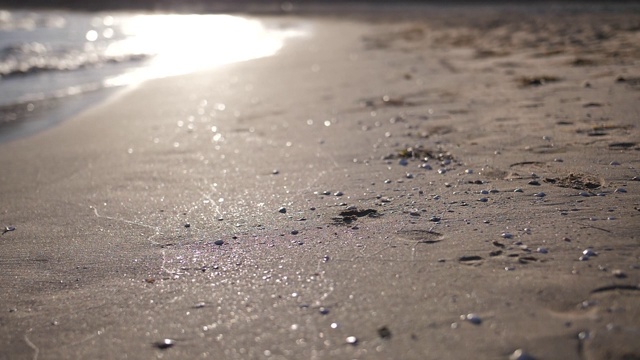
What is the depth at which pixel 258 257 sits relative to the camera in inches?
107

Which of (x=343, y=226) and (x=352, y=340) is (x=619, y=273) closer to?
(x=352, y=340)

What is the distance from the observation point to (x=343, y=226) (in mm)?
2979

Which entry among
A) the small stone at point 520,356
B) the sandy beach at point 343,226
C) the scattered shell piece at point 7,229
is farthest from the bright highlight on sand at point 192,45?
the small stone at point 520,356

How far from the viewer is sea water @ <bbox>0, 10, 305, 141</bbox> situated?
288 inches

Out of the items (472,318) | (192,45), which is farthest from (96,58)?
(472,318)

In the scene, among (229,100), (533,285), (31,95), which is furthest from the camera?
(31,95)

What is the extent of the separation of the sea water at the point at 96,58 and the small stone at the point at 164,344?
14.1 feet

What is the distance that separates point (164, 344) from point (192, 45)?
38.0 feet

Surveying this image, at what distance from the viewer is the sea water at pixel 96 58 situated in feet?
24.0

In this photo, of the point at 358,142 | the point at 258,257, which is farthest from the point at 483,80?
the point at 258,257

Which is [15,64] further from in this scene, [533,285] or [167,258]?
[533,285]

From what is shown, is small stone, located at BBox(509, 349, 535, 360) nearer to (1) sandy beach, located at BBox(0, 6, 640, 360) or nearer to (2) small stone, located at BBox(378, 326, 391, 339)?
(1) sandy beach, located at BBox(0, 6, 640, 360)

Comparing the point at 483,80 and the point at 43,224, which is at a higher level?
the point at 483,80

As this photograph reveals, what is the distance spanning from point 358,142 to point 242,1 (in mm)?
30255
